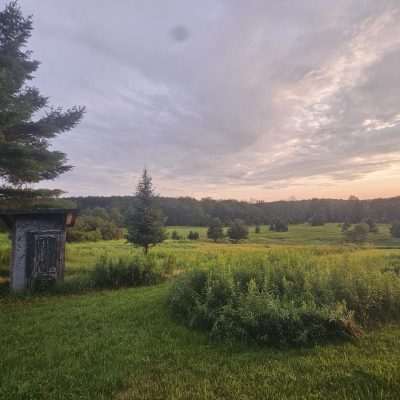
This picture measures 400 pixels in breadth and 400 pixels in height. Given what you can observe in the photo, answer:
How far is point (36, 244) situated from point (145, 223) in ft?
29.6

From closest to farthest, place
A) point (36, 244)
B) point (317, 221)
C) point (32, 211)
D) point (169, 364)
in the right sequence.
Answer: point (169, 364), point (32, 211), point (36, 244), point (317, 221)

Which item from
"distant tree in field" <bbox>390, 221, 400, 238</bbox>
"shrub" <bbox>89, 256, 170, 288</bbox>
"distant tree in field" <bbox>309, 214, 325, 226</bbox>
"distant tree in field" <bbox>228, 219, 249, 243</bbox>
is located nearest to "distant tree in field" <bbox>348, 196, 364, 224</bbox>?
"distant tree in field" <bbox>309, 214, 325, 226</bbox>

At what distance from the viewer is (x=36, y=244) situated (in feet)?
32.2

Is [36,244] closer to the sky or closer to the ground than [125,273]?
closer to the sky

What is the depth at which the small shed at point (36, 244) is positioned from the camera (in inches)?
375

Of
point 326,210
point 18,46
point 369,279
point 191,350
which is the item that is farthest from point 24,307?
point 326,210

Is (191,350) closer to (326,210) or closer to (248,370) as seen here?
(248,370)

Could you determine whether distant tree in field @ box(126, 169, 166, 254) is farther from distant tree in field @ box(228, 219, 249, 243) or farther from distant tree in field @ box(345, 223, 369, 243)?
distant tree in field @ box(345, 223, 369, 243)

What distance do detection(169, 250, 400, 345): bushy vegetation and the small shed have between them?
18.1ft

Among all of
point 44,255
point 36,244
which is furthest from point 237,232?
point 36,244

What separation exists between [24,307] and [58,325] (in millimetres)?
2653

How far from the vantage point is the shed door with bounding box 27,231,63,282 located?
9695 millimetres

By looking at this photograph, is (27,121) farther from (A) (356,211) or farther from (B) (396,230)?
(A) (356,211)

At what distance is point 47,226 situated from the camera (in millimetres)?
9984
